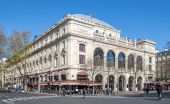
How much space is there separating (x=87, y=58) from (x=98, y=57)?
4493 millimetres

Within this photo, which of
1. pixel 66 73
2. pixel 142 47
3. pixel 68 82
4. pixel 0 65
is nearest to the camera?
pixel 68 82

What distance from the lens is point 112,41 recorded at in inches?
3381

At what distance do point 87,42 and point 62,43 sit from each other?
6.35 metres

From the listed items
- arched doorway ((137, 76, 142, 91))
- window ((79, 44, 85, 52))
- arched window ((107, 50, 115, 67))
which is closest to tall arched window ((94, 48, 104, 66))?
arched window ((107, 50, 115, 67))

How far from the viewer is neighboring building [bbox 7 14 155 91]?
73.8 m

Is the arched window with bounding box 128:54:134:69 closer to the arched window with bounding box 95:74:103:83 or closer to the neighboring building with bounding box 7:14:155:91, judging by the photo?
the neighboring building with bounding box 7:14:155:91

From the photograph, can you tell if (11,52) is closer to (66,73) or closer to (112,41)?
(66,73)

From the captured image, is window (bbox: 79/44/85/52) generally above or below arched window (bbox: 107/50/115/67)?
above

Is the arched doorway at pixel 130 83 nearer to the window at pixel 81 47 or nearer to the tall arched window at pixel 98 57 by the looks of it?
the tall arched window at pixel 98 57

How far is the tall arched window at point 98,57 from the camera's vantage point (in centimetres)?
7650

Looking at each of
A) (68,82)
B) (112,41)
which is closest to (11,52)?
(68,82)

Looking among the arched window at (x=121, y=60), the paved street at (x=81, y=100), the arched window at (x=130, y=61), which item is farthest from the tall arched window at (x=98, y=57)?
the paved street at (x=81, y=100)

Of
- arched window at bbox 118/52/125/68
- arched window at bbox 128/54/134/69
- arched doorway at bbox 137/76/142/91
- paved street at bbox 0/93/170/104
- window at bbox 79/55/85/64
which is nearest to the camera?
paved street at bbox 0/93/170/104

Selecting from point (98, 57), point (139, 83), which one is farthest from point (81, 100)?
point (139, 83)
